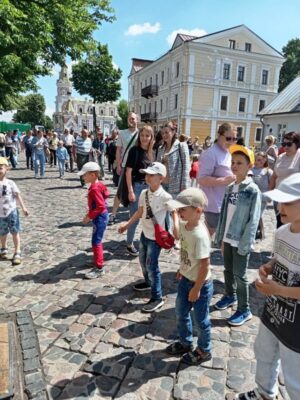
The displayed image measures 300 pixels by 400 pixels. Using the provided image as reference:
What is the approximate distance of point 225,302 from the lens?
370 centimetres

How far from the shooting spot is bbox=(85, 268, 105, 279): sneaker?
4332 millimetres

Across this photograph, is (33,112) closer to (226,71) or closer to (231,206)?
(226,71)

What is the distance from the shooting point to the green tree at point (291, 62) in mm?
48656

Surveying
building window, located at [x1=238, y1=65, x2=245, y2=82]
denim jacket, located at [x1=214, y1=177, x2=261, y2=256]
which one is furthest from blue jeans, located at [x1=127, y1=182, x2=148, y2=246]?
building window, located at [x1=238, y1=65, x2=245, y2=82]

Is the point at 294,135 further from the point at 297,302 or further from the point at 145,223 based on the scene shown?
the point at 297,302

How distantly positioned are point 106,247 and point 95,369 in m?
3.00

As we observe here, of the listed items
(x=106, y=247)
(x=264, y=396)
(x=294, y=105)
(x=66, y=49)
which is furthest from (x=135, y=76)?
(x=264, y=396)

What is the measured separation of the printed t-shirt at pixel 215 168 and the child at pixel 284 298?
1.94 meters

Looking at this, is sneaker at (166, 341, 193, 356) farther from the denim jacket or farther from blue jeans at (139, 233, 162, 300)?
the denim jacket

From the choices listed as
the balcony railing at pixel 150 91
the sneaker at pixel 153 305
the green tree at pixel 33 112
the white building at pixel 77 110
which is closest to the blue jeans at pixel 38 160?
the sneaker at pixel 153 305

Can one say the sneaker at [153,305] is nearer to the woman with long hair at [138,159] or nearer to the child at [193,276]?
the child at [193,276]

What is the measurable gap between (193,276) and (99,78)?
33781 millimetres

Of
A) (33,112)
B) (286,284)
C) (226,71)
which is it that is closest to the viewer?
(286,284)

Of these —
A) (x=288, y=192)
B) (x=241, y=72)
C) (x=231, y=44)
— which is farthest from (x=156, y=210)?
(x=231, y=44)
